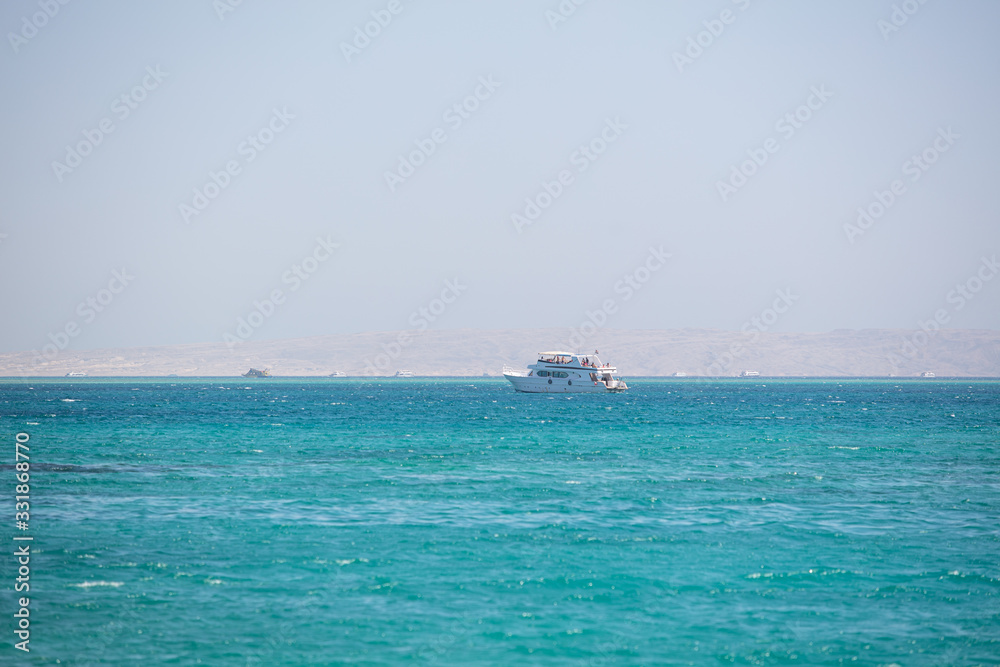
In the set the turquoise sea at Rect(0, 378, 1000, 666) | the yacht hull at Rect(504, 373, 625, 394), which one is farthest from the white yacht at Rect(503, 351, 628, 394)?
the turquoise sea at Rect(0, 378, 1000, 666)

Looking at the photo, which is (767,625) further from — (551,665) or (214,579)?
(214,579)

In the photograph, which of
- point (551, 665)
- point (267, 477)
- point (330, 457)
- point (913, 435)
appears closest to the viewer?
point (551, 665)

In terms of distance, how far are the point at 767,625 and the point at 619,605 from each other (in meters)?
2.78

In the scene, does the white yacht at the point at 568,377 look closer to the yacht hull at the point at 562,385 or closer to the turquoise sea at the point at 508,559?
the yacht hull at the point at 562,385

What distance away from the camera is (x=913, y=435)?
55.9 meters

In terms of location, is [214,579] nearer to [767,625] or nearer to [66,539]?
[66,539]

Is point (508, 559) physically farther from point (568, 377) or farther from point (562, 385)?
point (562, 385)

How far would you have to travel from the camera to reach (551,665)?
13.6 m

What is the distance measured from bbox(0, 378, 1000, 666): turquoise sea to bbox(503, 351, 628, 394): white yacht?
8807 cm

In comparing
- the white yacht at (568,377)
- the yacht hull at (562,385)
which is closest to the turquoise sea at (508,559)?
the yacht hull at (562,385)

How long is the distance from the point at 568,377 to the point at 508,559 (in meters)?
111

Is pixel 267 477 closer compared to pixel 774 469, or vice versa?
pixel 267 477

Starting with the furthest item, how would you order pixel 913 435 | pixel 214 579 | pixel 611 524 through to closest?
pixel 913 435 → pixel 611 524 → pixel 214 579

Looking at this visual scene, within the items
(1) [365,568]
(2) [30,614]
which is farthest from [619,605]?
(2) [30,614]
